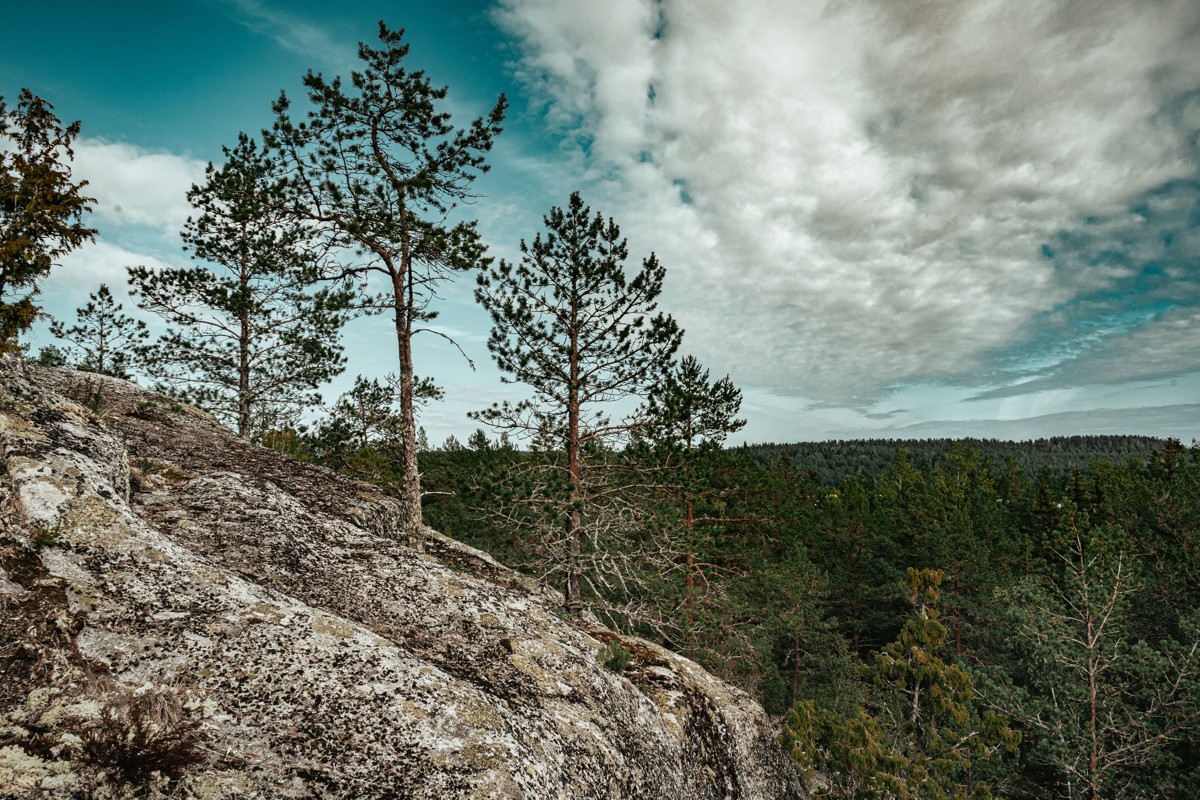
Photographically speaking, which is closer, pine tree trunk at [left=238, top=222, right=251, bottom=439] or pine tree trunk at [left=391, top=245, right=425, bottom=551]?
pine tree trunk at [left=391, top=245, right=425, bottom=551]

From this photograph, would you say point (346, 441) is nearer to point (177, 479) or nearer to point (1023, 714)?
point (177, 479)

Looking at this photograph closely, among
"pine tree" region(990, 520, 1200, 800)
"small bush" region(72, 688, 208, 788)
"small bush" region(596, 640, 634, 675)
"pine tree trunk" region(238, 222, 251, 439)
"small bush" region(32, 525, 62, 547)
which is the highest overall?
"pine tree trunk" region(238, 222, 251, 439)

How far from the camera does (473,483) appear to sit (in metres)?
11.8

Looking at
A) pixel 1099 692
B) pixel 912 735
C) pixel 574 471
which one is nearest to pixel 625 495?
pixel 574 471

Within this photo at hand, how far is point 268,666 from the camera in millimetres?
4152

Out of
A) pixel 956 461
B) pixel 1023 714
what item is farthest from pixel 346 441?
pixel 956 461

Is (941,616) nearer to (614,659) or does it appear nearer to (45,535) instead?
(614,659)

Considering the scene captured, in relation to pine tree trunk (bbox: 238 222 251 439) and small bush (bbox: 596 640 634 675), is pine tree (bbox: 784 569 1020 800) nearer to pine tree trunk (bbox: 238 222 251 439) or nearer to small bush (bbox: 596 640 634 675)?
small bush (bbox: 596 640 634 675)

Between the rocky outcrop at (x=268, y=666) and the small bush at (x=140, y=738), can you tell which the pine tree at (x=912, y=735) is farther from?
the small bush at (x=140, y=738)

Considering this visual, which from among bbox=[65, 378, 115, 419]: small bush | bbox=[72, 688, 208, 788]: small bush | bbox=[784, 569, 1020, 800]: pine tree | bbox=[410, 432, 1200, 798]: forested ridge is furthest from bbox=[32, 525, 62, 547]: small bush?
bbox=[784, 569, 1020, 800]: pine tree

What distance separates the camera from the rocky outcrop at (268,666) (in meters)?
3.36

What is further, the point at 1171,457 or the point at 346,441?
the point at 1171,457

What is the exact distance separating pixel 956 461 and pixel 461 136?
91.1 m

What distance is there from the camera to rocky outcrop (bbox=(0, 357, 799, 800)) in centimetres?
336
